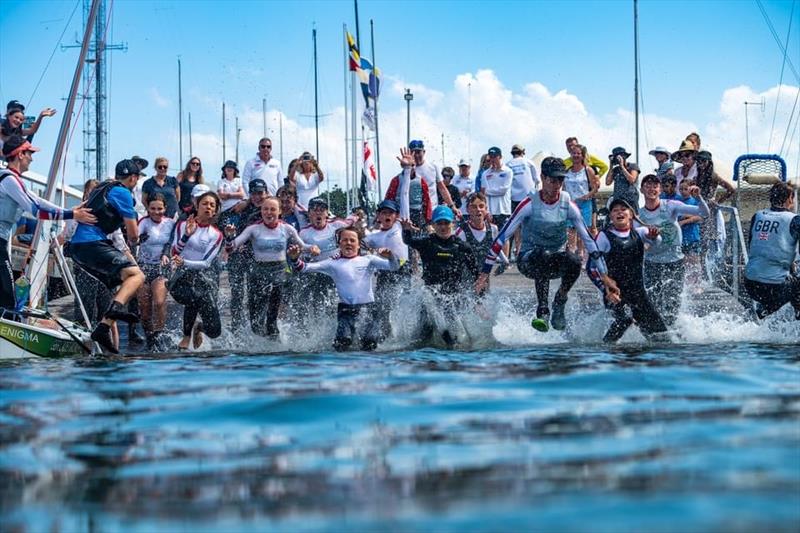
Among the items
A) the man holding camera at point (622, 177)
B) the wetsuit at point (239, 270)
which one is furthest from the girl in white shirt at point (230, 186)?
the man holding camera at point (622, 177)

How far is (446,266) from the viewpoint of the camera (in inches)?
483

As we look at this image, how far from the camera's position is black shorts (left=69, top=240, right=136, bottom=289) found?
11078 millimetres

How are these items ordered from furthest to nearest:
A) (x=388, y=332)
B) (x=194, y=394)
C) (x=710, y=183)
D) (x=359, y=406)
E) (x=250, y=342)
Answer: (x=710, y=183), (x=250, y=342), (x=388, y=332), (x=194, y=394), (x=359, y=406)

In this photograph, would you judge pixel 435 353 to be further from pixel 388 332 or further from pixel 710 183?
pixel 710 183

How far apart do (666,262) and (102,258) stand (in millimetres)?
6265

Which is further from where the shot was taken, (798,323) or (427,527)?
(798,323)

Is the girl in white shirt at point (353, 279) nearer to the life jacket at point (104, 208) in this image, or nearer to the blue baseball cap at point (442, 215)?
the blue baseball cap at point (442, 215)

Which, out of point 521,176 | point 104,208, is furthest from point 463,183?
point 104,208

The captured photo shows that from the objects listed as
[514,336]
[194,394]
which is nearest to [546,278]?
[514,336]

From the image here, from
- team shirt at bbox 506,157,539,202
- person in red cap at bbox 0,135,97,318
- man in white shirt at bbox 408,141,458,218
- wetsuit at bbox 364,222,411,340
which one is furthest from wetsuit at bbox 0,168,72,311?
team shirt at bbox 506,157,539,202

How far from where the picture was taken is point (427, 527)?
363 cm

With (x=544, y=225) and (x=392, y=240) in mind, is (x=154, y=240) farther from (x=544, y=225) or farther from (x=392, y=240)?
(x=544, y=225)

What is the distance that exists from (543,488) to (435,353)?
6.44m

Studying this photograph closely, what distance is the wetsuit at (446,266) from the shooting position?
40.2ft
